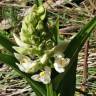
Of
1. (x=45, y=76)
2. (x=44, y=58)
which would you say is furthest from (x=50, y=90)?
(x=44, y=58)

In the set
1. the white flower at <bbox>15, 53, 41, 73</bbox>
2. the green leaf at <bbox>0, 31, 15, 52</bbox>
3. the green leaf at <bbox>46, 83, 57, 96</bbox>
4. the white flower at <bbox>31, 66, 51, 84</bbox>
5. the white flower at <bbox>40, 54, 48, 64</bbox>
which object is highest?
the green leaf at <bbox>0, 31, 15, 52</bbox>

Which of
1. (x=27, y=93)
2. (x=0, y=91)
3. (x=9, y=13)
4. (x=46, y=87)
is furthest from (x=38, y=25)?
(x=9, y=13)

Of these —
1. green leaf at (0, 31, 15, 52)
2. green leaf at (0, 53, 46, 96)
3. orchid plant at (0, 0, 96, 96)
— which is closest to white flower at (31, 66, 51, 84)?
orchid plant at (0, 0, 96, 96)

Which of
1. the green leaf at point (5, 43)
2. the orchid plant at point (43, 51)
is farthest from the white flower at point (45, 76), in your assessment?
the green leaf at point (5, 43)

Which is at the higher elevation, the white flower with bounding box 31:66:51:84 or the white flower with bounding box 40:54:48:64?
the white flower with bounding box 40:54:48:64

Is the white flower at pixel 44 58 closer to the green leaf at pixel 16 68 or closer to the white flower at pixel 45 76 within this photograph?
the white flower at pixel 45 76

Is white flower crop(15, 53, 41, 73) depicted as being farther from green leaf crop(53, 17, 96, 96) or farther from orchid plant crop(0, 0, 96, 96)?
green leaf crop(53, 17, 96, 96)

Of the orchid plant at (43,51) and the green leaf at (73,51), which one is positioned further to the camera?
the green leaf at (73,51)

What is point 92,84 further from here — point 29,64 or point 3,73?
point 29,64
